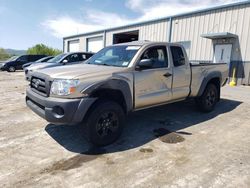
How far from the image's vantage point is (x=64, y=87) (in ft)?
12.3

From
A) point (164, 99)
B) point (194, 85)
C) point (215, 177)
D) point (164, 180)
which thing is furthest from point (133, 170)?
point (194, 85)

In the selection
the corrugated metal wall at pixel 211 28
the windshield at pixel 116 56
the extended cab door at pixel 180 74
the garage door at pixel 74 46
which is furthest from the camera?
the garage door at pixel 74 46

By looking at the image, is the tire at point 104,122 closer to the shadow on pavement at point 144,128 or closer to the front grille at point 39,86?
the shadow on pavement at point 144,128

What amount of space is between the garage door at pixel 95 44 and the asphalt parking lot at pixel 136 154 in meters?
20.5

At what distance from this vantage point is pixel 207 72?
6.24 meters

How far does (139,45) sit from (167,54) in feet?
2.47

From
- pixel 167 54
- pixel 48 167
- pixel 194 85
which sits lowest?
pixel 48 167

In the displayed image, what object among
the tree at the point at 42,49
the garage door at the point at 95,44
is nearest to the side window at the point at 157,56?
the garage door at the point at 95,44

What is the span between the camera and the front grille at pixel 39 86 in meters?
4.05

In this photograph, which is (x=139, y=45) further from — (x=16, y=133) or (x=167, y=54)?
(x=16, y=133)

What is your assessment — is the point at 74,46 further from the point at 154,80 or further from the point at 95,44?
the point at 154,80

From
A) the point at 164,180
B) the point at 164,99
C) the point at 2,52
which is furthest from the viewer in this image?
the point at 2,52

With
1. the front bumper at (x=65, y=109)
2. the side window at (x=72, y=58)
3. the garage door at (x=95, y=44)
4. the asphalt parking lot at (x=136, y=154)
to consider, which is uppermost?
the garage door at (x=95, y=44)

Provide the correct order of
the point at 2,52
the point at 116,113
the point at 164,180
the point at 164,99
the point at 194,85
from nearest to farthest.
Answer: the point at 164,180
the point at 116,113
the point at 164,99
the point at 194,85
the point at 2,52
